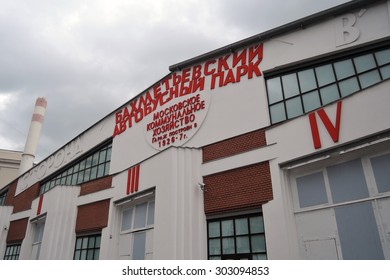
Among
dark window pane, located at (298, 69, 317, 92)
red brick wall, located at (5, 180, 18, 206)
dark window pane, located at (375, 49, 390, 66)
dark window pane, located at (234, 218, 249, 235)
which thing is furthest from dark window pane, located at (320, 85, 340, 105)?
red brick wall, located at (5, 180, 18, 206)

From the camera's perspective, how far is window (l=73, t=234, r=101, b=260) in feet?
39.8

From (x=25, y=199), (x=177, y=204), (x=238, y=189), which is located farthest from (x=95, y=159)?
(x=238, y=189)

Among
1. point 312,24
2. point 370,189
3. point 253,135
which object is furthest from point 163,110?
point 370,189

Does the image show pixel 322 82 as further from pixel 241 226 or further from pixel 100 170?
pixel 100 170

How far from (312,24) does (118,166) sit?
9.33 m

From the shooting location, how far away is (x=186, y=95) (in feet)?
37.7

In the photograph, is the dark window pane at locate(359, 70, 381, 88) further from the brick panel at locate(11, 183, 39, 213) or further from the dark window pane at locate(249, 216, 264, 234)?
the brick panel at locate(11, 183, 39, 213)

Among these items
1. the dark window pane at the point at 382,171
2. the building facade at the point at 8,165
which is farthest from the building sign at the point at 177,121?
the building facade at the point at 8,165

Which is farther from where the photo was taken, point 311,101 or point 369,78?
point 311,101

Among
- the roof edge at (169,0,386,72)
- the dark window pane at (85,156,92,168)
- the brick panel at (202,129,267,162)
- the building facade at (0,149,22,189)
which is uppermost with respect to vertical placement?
the building facade at (0,149,22,189)

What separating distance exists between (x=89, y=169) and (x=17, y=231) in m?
7.00

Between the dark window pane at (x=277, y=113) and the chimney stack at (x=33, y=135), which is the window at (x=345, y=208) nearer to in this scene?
the dark window pane at (x=277, y=113)

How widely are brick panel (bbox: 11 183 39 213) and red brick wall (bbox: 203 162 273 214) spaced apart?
1415cm

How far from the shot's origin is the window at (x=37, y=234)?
14.8 meters
